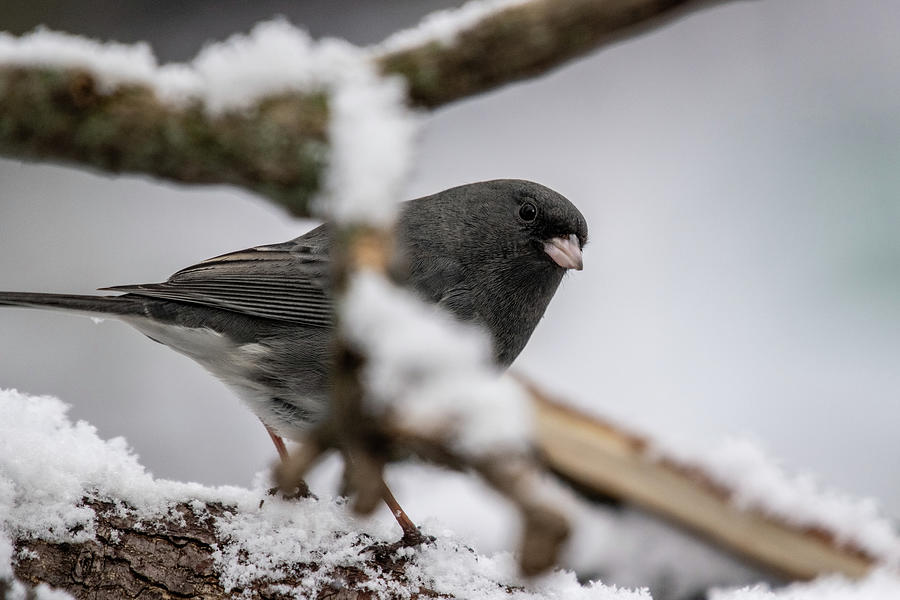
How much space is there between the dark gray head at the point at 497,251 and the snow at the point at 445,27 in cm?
103

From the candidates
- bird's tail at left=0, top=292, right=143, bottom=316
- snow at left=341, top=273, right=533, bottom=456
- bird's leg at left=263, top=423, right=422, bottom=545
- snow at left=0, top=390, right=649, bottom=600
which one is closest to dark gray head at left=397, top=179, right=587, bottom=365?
bird's leg at left=263, top=423, right=422, bottom=545

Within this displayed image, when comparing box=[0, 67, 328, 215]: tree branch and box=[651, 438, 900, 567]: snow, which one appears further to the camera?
box=[0, 67, 328, 215]: tree branch

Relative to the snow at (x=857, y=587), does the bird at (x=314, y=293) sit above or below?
above

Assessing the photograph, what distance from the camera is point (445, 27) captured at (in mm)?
1319

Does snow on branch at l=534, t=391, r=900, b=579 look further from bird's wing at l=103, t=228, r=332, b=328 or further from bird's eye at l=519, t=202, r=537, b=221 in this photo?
bird's eye at l=519, t=202, r=537, b=221

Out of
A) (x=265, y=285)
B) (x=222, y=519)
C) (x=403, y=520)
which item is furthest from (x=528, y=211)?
(x=222, y=519)

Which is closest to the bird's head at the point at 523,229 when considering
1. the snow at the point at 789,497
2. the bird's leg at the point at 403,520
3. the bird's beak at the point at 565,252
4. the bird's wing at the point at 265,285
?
the bird's beak at the point at 565,252

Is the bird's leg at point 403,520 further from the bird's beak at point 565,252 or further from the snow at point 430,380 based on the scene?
the snow at point 430,380

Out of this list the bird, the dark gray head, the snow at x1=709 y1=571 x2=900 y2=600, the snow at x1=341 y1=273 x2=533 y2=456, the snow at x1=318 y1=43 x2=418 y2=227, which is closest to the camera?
the snow at x1=341 y1=273 x2=533 y2=456

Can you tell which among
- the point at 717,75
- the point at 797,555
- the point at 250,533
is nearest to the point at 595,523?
Answer: the point at 797,555

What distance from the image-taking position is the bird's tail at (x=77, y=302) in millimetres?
1978

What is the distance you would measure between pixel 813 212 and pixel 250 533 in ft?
8.24

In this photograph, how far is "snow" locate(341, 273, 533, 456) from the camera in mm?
962

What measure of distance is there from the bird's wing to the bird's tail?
5 cm
